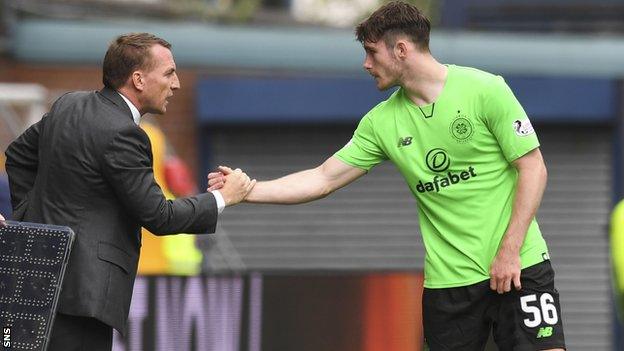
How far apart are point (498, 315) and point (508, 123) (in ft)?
2.75

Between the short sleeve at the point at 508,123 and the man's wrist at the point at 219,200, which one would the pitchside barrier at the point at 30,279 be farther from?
the short sleeve at the point at 508,123

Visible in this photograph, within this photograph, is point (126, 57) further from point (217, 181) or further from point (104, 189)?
point (217, 181)

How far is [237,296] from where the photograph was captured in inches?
347

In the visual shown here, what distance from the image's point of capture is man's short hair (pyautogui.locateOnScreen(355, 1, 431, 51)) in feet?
19.3

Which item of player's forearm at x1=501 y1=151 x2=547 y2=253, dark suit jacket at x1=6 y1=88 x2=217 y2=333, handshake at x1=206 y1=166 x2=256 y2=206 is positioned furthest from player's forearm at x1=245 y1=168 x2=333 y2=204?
player's forearm at x1=501 y1=151 x2=547 y2=253

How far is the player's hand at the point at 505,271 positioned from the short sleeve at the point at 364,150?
2.56 ft

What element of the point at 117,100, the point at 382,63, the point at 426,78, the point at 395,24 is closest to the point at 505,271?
the point at 426,78

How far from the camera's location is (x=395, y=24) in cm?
588

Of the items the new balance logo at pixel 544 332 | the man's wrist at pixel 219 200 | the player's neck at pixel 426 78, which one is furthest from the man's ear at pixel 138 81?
the new balance logo at pixel 544 332

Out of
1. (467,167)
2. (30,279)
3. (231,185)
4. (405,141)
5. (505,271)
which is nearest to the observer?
(30,279)

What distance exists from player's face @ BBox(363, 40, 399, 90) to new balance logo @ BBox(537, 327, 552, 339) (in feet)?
3.99

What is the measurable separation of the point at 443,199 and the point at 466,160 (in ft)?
0.65

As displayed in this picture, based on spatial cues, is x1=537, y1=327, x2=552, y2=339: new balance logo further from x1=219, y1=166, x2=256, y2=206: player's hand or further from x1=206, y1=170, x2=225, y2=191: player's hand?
x1=206, y1=170, x2=225, y2=191: player's hand

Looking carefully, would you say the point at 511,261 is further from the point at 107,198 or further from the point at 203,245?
the point at 203,245
